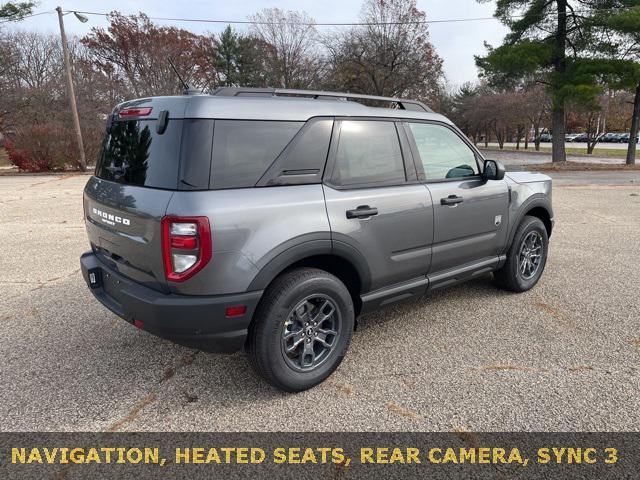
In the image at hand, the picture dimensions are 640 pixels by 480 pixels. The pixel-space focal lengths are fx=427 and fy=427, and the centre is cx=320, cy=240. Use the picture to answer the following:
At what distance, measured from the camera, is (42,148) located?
17906mm

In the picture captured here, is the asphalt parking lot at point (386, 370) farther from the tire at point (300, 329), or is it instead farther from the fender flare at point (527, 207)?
the fender flare at point (527, 207)

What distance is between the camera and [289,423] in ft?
8.07

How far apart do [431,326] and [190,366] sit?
1980 mm

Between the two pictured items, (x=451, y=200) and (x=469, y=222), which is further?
(x=469, y=222)

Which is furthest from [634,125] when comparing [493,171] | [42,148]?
[42,148]

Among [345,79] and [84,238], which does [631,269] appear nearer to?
[84,238]

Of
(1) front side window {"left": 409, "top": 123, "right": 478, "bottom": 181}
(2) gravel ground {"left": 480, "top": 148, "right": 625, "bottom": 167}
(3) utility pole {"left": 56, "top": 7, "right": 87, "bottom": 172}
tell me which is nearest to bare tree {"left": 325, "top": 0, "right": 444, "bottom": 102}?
(2) gravel ground {"left": 480, "top": 148, "right": 625, "bottom": 167}

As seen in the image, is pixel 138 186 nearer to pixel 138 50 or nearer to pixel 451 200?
pixel 451 200

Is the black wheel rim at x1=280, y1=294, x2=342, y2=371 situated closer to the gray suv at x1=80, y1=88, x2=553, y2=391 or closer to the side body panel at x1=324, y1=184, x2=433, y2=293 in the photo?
the gray suv at x1=80, y1=88, x2=553, y2=391

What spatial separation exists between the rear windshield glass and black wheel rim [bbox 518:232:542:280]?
3.39m

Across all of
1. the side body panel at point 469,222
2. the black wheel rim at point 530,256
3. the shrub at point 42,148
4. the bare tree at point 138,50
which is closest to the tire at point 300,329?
the side body panel at point 469,222

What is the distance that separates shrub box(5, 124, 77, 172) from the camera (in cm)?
1775

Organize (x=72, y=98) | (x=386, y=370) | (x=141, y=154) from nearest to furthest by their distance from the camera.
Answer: (x=141, y=154)
(x=386, y=370)
(x=72, y=98)

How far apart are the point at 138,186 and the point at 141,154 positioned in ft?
0.69
